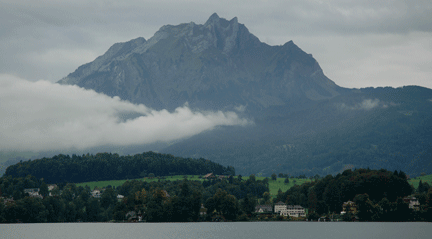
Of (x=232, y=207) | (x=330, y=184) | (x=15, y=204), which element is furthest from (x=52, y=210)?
(x=330, y=184)

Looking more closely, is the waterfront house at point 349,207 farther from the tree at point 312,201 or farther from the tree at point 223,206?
the tree at point 223,206

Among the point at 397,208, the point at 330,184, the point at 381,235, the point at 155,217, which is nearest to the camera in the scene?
the point at 381,235

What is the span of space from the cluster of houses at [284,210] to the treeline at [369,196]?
160 inches

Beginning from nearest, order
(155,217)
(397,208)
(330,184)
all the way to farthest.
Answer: (397,208) → (155,217) → (330,184)

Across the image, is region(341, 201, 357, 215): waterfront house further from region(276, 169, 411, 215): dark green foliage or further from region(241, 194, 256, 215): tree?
region(241, 194, 256, 215): tree

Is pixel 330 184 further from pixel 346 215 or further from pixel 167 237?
pixel 167 237

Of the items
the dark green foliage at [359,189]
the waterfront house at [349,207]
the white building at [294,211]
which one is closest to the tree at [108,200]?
the white building at [294,211]

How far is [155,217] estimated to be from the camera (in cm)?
15850

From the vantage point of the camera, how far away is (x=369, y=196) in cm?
16188

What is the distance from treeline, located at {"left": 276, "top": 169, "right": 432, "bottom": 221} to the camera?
150 metres

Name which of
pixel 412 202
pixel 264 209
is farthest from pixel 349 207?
pixel 264 209

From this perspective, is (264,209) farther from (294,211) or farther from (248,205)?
(248,205)

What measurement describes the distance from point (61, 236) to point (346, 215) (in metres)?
85.9

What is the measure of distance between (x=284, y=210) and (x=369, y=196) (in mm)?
33988
